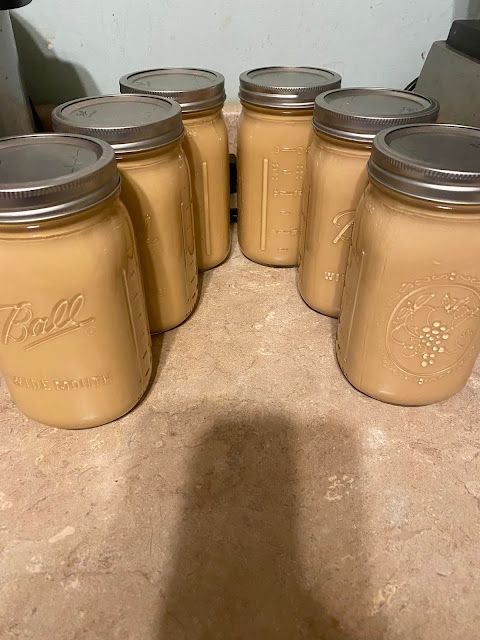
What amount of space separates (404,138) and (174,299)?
338mm

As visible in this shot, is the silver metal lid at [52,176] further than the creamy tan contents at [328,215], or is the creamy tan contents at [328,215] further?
the creamy tan contents at [328,215]

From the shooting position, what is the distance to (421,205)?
1.41ft

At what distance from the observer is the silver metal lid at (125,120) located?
51 centimetres

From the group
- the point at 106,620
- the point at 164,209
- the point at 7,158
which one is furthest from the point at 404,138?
the point at 106,620

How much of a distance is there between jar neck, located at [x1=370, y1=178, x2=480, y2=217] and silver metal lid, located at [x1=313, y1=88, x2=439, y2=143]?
114mm

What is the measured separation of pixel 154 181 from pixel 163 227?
0.06 metres

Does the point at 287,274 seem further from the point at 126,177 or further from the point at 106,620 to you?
the point at 106,620

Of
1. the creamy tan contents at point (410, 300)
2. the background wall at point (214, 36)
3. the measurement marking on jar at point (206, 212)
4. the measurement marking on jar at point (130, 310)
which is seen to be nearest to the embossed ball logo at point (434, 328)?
the creamy tan contents at point (410, 300)

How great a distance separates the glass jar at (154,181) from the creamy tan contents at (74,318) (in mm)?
88

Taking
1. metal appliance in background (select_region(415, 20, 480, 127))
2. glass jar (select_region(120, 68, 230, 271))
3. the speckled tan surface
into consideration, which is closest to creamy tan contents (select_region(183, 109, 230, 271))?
glass jar (select_region(120, 68, 230, 271))

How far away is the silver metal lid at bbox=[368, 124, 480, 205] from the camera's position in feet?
1.33

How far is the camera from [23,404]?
1.69ft

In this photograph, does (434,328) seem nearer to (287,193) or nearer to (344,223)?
(344,223)

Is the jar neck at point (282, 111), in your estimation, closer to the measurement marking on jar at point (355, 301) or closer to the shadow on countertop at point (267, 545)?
the measurement marking on jar at point (355, 301)
